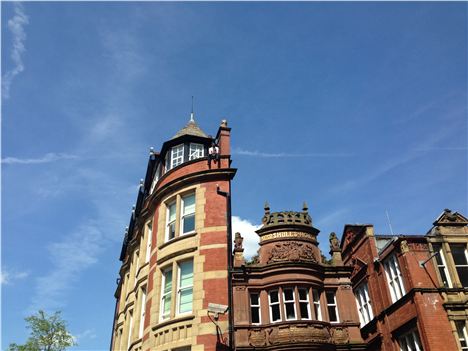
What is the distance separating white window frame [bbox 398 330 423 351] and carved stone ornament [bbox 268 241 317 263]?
553cm

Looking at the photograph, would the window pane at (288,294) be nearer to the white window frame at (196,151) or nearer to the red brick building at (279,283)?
the red brick building at (279,283)

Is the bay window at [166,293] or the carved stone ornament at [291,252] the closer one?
the bay window at [166,293]

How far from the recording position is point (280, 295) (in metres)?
20.9

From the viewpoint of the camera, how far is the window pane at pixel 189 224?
23.1 metres

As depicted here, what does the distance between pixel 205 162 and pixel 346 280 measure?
10223 millimetres

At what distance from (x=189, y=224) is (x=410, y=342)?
41.1 feet

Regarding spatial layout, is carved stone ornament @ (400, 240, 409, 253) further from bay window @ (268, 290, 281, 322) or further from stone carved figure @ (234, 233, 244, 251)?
stone carved figure @ (234, 233, 244, 251)

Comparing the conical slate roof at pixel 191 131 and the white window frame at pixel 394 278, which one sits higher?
the conical slate roof at pixel 191 131

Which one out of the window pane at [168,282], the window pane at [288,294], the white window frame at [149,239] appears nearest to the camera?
the window pane at [288,294]

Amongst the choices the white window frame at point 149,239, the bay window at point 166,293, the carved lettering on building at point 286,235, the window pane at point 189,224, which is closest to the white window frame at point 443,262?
the carved lettering on building at point 286,235

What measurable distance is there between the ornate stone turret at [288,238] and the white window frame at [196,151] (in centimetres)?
582

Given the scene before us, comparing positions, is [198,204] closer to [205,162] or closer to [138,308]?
[205,162]

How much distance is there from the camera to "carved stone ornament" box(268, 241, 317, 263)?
21.7 m

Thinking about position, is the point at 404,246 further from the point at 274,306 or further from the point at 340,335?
the point at 274,306
